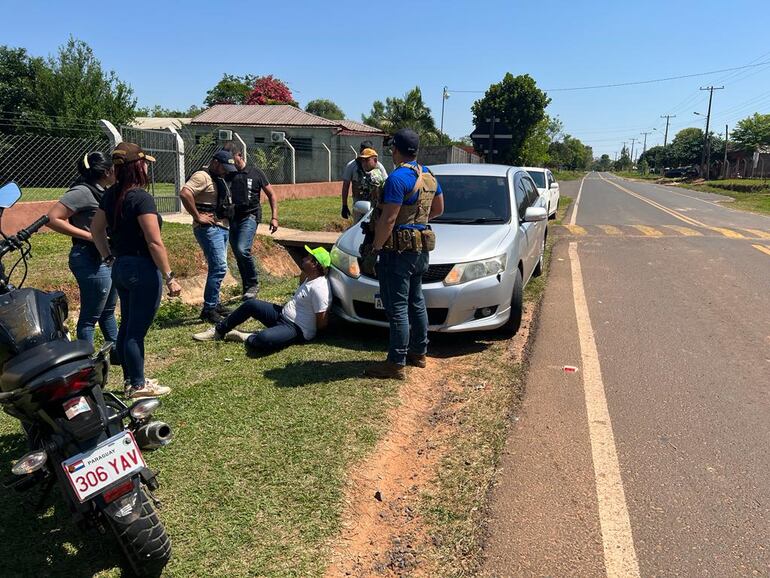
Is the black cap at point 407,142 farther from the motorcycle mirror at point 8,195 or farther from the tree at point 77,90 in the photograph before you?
the tree at point 77,90

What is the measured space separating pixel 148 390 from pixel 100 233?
3.64 feet

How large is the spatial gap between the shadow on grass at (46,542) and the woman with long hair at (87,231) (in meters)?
1.54

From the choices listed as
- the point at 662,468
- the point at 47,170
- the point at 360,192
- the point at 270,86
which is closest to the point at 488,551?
the point at 662,468

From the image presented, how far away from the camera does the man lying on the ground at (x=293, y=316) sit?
506 centimetres

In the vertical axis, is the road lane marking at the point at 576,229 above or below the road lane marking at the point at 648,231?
below

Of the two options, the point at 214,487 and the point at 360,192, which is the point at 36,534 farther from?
the point at 360,192

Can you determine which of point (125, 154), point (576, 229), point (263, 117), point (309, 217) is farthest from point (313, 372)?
point (263, 117)

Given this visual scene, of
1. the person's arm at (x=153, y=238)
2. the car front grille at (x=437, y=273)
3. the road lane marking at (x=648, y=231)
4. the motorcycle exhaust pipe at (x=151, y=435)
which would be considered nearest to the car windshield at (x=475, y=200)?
the car front grille at (x=437, y=273)

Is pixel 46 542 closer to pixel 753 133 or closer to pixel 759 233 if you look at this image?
pixel 759 233

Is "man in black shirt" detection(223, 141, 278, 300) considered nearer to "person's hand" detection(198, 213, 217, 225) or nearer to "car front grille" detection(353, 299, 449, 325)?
"person's hand" detection(198, 213, 217, 225)

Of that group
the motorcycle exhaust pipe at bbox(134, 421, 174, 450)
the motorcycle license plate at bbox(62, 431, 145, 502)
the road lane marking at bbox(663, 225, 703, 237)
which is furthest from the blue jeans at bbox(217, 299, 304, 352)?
the road lane marking at bbox(663, 225, 703, 237)

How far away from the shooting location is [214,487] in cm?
299

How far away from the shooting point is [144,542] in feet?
7.54

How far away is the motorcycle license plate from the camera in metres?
2.22
